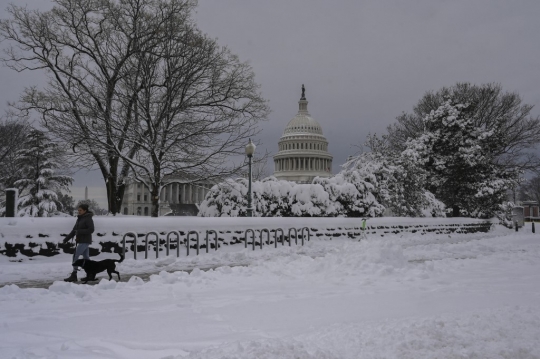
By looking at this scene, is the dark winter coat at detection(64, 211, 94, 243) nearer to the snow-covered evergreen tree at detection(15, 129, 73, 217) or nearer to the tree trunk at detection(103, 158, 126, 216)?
the tree trunk at detection(103, 158, 126, 216)

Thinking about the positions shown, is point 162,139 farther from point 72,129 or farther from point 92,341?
point 92,341

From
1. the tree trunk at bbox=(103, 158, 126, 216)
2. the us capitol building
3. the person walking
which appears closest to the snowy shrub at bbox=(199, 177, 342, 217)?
the tree trunk at bbox=(103, 158, 126, 216)

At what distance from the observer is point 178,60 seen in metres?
19.3

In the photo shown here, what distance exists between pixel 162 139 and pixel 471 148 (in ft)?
77.2

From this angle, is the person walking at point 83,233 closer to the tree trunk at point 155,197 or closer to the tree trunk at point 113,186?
the tree trunk at point 155,197

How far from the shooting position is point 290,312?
6.37 metres

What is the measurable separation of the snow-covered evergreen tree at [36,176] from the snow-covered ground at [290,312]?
27.6m

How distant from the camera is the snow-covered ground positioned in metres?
4.62

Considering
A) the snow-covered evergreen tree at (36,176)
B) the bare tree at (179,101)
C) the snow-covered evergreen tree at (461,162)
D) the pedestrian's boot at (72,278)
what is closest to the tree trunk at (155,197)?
the bare tree at (179,101)

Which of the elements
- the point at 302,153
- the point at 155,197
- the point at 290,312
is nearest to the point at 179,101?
the point at 155,197

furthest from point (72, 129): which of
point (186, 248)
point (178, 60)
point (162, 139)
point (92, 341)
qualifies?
point (92, 341)

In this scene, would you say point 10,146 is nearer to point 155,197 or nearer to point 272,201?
point 155,197

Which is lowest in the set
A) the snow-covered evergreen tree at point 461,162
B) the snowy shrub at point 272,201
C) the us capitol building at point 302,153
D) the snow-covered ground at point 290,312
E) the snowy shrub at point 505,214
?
the snow-covered ground at point 290,312

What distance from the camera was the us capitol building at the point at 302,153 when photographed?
11596cm
